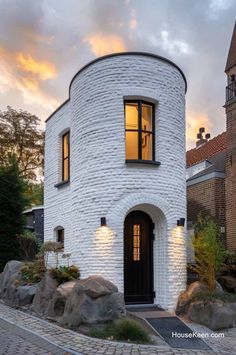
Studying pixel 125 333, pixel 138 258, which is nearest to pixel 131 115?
pixel 138 258

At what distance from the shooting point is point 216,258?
36.1 feet

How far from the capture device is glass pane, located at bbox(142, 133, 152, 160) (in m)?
12.0

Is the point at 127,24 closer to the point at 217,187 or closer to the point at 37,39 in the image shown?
the point at 37,39

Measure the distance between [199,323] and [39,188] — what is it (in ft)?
92.4

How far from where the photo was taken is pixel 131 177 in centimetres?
1145

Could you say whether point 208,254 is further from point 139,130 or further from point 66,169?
point 66,169

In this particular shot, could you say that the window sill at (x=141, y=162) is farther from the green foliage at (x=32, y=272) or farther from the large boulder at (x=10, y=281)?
the large boulder at (x=10, y=281)

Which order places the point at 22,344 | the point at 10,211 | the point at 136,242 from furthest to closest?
the point at 10,211 → the point at 136,242 → the point at 22,344

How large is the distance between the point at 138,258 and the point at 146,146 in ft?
10.4

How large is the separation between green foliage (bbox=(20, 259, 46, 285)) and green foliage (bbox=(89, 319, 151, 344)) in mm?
4313

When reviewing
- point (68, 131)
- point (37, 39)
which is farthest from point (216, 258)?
point (37, 39)

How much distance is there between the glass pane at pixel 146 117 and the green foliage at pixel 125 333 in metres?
5.52

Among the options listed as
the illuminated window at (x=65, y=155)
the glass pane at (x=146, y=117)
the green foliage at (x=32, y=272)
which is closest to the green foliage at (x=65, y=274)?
the green foliage at (x=32, y=272)

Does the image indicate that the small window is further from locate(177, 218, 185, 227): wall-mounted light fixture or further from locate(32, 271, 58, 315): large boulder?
locate(177, 218, 185, 227): wall-mounted light fixture
